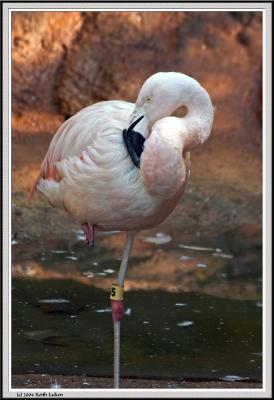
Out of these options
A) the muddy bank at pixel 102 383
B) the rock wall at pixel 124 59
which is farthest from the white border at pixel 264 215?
the rock wall at pixel 124 59

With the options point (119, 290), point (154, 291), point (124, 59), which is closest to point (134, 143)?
point (119, 290)

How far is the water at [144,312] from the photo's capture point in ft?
11.9

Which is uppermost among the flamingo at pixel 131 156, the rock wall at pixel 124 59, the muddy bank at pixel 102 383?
the rock wall at pixel 124 59

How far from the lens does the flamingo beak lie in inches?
114

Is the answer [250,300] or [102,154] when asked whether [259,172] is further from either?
[102,154]

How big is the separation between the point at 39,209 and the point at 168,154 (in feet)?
8.27

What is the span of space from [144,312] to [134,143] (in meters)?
1.43

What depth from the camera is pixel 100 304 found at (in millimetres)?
4168

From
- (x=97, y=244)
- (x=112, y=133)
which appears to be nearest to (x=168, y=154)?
(x=112, y=133)

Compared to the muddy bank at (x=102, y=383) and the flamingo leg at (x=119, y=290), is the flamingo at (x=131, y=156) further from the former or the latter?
the muddy bank at (x=102, y=383)

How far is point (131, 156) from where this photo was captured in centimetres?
292

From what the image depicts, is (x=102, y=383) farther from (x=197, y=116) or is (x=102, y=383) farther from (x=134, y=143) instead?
(x=197, y=116)

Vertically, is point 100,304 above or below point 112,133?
below

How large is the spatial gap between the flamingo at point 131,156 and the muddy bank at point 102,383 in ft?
0.56
